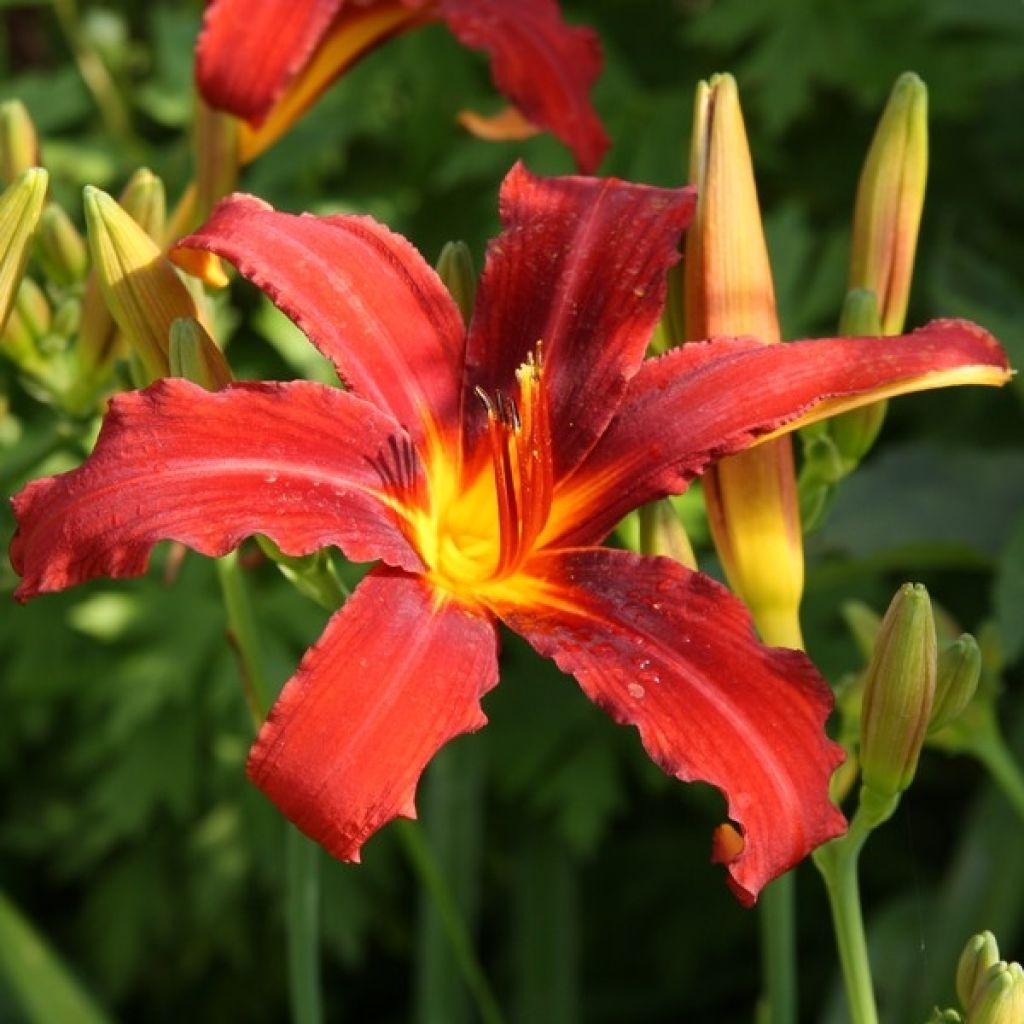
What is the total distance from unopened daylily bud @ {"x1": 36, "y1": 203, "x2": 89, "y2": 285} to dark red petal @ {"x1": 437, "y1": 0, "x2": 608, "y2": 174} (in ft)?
0.95

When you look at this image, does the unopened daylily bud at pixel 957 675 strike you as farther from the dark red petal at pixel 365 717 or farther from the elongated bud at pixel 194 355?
the elongated bud at pixel 194 355

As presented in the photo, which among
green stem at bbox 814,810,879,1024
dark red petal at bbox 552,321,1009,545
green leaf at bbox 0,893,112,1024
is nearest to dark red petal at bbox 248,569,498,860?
dark red petal at bbox 552,321,1009,545

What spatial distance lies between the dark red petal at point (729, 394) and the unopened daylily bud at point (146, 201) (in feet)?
1.06

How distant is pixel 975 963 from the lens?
3.23 ft

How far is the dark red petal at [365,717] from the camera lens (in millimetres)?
833

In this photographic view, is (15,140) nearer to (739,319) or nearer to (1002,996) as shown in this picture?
(739,319)

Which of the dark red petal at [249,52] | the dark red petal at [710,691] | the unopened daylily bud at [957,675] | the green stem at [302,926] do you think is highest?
the dark red petal at [249,52]

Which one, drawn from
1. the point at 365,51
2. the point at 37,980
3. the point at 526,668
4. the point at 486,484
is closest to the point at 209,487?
the point at 486,484

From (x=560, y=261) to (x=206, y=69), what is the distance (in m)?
0.30

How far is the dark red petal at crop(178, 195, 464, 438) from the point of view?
0.99m

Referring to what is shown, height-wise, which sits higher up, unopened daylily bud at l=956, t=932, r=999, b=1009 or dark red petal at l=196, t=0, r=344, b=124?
dark red petal at l=196, t=0, r=344, b=124

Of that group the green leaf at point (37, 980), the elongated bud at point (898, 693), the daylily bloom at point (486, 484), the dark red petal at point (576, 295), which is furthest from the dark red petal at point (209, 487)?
the green leaf at point (37, 980)

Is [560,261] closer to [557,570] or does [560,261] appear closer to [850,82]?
[557,570]

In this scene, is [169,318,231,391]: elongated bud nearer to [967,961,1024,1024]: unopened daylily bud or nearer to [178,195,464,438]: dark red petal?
[178,195,464,438]: dark red petal
